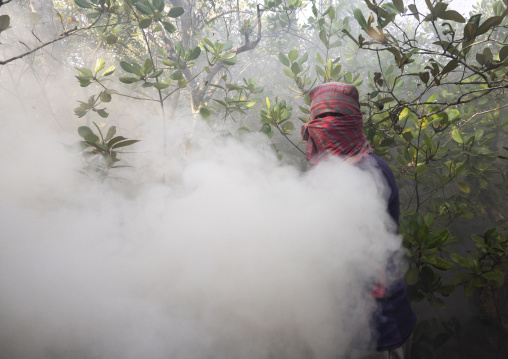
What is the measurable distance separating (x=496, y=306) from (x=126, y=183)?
3.01 meters

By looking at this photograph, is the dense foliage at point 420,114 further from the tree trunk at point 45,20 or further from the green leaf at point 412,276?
the tree trunk at point 45,20

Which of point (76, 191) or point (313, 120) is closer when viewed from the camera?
point (313, 120)

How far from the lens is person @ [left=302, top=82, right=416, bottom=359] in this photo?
1.33 m

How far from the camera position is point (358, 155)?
1.43 meters

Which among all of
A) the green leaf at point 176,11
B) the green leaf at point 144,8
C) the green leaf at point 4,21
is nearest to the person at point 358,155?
the green leaf at point 176,11

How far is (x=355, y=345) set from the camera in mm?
1365

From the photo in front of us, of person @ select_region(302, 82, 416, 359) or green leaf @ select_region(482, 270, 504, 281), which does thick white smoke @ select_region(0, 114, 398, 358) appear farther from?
green leaf @ select_region(482, 270, 504, 281)

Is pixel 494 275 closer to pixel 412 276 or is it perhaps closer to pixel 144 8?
pixel 412 276

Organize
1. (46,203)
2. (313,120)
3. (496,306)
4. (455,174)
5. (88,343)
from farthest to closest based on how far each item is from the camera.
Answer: (496,306), (455,174), (46,203), (313,120), (88,343)

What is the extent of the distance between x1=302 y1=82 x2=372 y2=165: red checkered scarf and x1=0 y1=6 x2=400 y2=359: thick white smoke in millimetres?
100

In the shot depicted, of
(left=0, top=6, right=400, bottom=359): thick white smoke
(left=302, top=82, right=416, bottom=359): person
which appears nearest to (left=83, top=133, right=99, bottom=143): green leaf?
(left=0, top=6, right=400, bottom=359): thick white smoke

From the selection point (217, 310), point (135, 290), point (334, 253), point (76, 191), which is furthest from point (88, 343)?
point (334, 253)

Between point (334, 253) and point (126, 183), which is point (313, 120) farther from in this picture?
point (126, 183)

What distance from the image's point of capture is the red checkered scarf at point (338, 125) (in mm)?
1463
